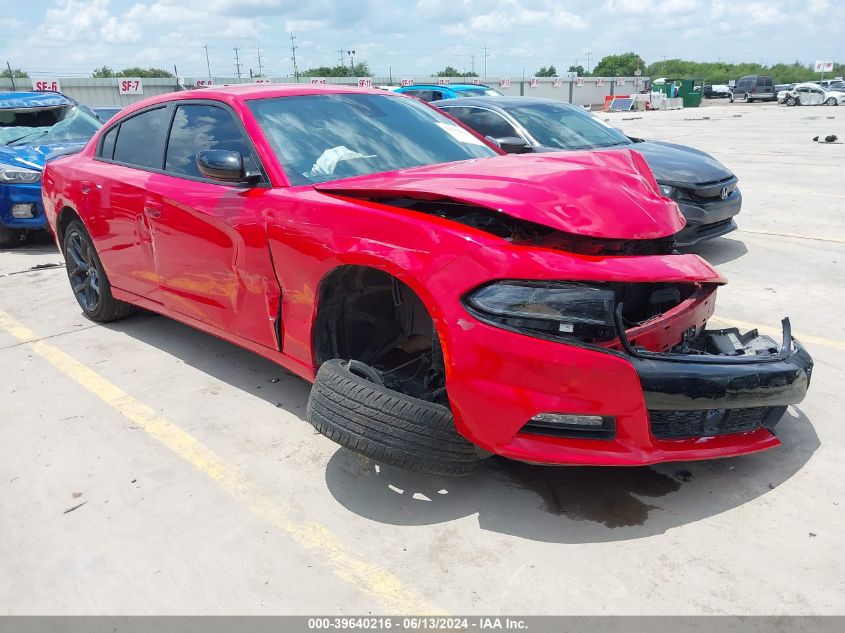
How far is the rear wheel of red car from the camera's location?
5062 mm

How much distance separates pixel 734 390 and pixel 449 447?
108cm

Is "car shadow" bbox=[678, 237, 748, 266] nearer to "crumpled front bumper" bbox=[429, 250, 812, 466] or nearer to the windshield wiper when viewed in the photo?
"crumpled front bumper" bbox=[429, 250, 812, 466]

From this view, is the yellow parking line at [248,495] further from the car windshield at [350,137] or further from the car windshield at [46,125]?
the car windshield at [46,125]

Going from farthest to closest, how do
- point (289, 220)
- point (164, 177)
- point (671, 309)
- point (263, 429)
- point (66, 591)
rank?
point (164, 177) < point (263, 429) < point (289, 220) < point (671, 309) < point (66, 591)

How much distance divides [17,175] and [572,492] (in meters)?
7.63

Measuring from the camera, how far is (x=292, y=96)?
3781 mm

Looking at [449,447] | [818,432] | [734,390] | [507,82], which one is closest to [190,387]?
[449,447]

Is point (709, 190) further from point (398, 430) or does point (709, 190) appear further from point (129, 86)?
point (129, 86)

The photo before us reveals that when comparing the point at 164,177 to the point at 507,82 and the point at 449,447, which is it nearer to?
the point at 449,447

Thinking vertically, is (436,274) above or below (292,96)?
below

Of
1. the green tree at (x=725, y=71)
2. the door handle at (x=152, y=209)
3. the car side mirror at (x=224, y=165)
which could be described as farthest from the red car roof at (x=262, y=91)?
the green tree at (x=725, y=71)

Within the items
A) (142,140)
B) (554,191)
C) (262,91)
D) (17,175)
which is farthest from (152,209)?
(17,175)

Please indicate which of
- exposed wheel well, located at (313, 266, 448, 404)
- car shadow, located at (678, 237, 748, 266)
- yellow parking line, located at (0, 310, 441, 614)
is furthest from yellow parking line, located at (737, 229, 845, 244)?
yellow parking line, located at (0, 310, 441, 614)

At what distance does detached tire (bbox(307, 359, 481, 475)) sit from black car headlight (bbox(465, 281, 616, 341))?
473 millimetres
